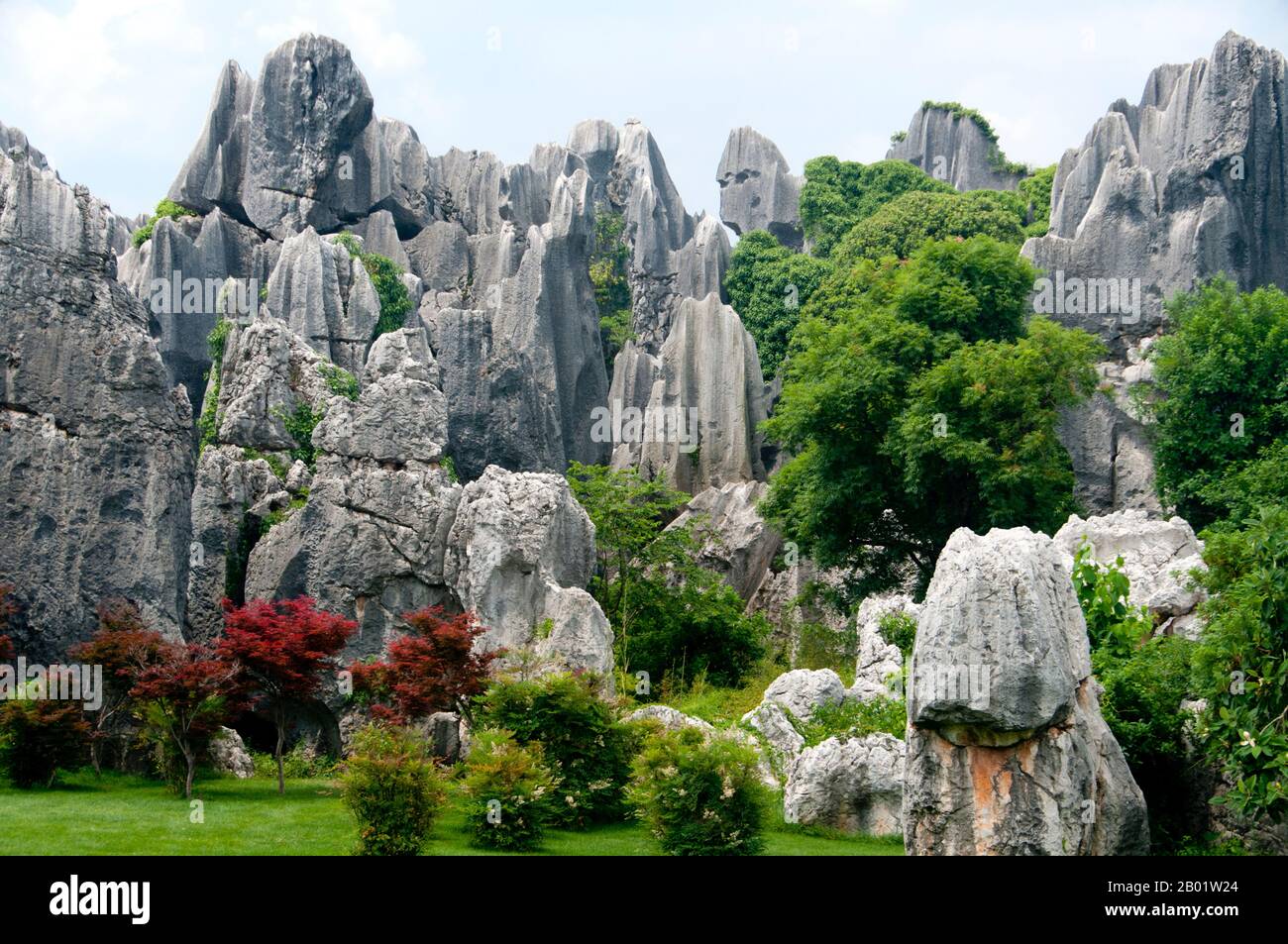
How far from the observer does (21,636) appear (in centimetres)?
1516

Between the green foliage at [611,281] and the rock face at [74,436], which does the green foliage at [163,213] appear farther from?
the rock face at [74,436]

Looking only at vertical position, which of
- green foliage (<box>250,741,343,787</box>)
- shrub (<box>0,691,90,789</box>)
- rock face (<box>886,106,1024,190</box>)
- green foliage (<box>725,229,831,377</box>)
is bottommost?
green foliage (<box>250,741,343,787</box>)

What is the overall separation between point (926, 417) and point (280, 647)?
11946 mm

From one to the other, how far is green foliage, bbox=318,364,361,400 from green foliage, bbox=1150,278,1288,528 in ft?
51.6

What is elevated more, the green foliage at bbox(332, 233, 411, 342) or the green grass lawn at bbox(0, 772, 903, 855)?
the green foliage at bbox(332, 233, 411, 342)

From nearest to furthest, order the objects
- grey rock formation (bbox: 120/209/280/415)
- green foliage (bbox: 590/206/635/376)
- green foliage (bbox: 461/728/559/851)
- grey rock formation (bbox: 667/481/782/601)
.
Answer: green foliage (bbox: 461/728/559/851) → grey rock formation (bbox: 667/481/782/601) → grey rock formation (bbox: 120/209/280/415) → green foliage (bbox: 590/206/635/376)

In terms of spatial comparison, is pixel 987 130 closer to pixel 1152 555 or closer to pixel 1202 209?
pixel 1202 209

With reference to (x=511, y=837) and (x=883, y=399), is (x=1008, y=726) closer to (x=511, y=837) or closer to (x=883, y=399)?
(x=511, y=837)

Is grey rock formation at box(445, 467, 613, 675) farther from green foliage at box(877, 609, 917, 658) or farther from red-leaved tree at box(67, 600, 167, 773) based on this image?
red-leaved tree at box(67, 600, 167, 773)

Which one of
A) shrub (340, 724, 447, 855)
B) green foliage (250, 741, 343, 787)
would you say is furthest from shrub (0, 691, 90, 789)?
shrub (340, 724, 447, 855)

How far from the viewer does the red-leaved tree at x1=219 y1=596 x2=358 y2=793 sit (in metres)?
14.5

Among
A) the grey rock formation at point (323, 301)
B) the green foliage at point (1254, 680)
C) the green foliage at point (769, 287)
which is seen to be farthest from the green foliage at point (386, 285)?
the green foliage at point (1254, 680)

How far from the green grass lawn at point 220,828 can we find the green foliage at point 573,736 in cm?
31
